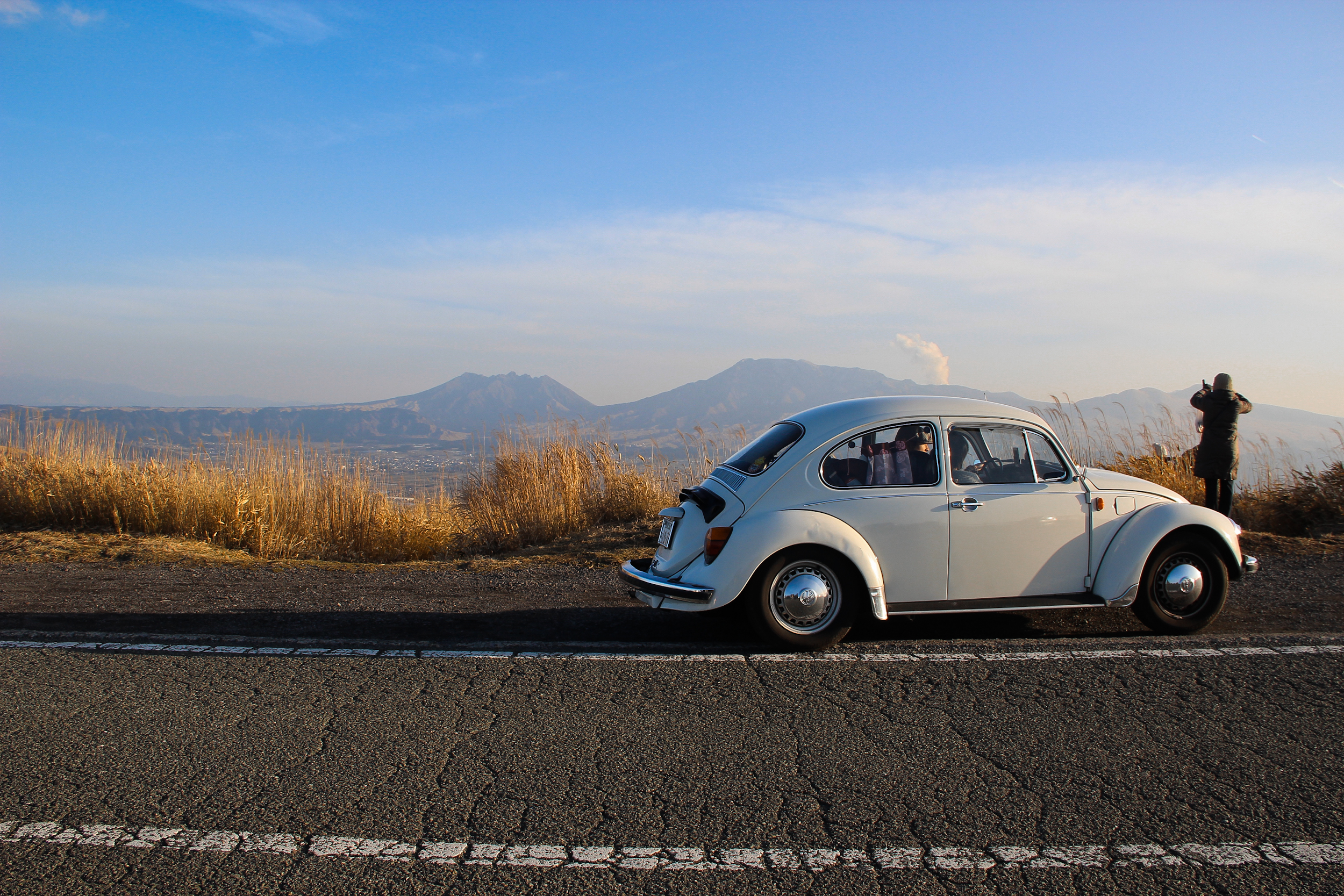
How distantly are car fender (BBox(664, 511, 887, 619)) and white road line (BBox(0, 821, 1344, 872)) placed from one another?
7.82ft

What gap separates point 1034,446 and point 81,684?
6299 millimetres

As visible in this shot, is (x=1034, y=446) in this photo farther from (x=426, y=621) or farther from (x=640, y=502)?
(x=640, y=502)

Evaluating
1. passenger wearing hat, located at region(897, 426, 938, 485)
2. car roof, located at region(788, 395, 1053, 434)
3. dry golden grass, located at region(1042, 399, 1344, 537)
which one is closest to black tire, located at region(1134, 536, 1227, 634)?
car roof, located at region(788, 395, 1053, 434)

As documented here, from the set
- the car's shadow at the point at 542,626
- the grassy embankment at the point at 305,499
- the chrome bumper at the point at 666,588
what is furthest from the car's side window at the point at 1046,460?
the grassy embankment at the point at 305,499

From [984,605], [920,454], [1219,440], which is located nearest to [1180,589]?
[984,605]

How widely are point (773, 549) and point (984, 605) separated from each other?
60.8 inches

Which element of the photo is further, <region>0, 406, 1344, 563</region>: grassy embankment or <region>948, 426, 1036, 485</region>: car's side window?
<region>0, 406, 1344, 563</region>: grassy embankment

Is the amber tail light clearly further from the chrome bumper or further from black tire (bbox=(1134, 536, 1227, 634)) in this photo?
black tire (bbox=(1134, 536, 1227, 634))

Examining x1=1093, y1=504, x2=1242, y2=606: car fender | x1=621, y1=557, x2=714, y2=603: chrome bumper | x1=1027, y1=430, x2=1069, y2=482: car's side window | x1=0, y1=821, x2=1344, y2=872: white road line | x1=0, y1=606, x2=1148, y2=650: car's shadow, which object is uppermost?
x1=1027, y1=430, x2=1069, y2=482: car's side window

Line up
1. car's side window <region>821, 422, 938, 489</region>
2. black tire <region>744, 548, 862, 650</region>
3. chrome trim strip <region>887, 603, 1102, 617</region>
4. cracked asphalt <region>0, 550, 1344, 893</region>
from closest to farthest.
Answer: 1. cracked asphalt <region>0, 550, 1344, 893</region>
2. black tire <region>744, 548, 862, 650</region>
3. chrome trim strip <region>887, 603, 1102, 617</region>
4. car's side window <region>821, 422, 938, 489</region>

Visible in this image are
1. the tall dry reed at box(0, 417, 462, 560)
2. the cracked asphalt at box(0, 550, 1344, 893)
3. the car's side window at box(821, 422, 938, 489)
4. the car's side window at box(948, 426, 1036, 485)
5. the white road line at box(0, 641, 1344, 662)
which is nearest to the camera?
the cracked asphalt at box(0, 550, 1344, 893)

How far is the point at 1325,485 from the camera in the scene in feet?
40.3

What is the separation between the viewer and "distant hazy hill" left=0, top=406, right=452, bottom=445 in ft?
→ 42.3

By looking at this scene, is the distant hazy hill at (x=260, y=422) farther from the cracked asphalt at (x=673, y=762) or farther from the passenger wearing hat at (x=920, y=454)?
the passenger wearing hat at (x=920, y=454)
